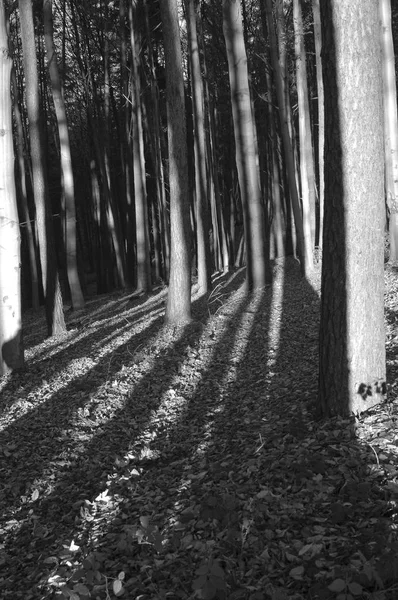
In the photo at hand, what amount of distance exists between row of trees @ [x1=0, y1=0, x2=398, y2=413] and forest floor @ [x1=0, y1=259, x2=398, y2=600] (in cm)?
108

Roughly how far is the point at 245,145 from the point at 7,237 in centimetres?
782

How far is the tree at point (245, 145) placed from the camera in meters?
16.1

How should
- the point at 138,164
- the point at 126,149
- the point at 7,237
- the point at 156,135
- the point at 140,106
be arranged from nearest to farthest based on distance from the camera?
the point at 7,237 < the point at 138,164 < the point at 140,106 < the point at 156,135 < the point at 126,149

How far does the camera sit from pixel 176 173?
13016 millimetres

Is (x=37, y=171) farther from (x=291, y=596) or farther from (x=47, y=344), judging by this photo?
(x=291, y=596)

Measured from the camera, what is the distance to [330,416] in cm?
586

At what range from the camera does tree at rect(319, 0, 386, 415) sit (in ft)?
17.9

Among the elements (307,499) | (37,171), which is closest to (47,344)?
(37,171)

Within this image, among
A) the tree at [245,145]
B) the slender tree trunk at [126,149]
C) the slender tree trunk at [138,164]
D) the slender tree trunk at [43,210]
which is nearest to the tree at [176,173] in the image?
the tree at [245,145]

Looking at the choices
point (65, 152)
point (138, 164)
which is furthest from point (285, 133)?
point (65, 152)

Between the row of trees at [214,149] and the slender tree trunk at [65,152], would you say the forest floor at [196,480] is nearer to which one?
the row of trees at [214,149]

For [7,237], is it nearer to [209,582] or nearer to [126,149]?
[209,582]

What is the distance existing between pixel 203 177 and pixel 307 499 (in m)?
16.7

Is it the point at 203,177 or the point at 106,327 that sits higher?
the point at 203,177
